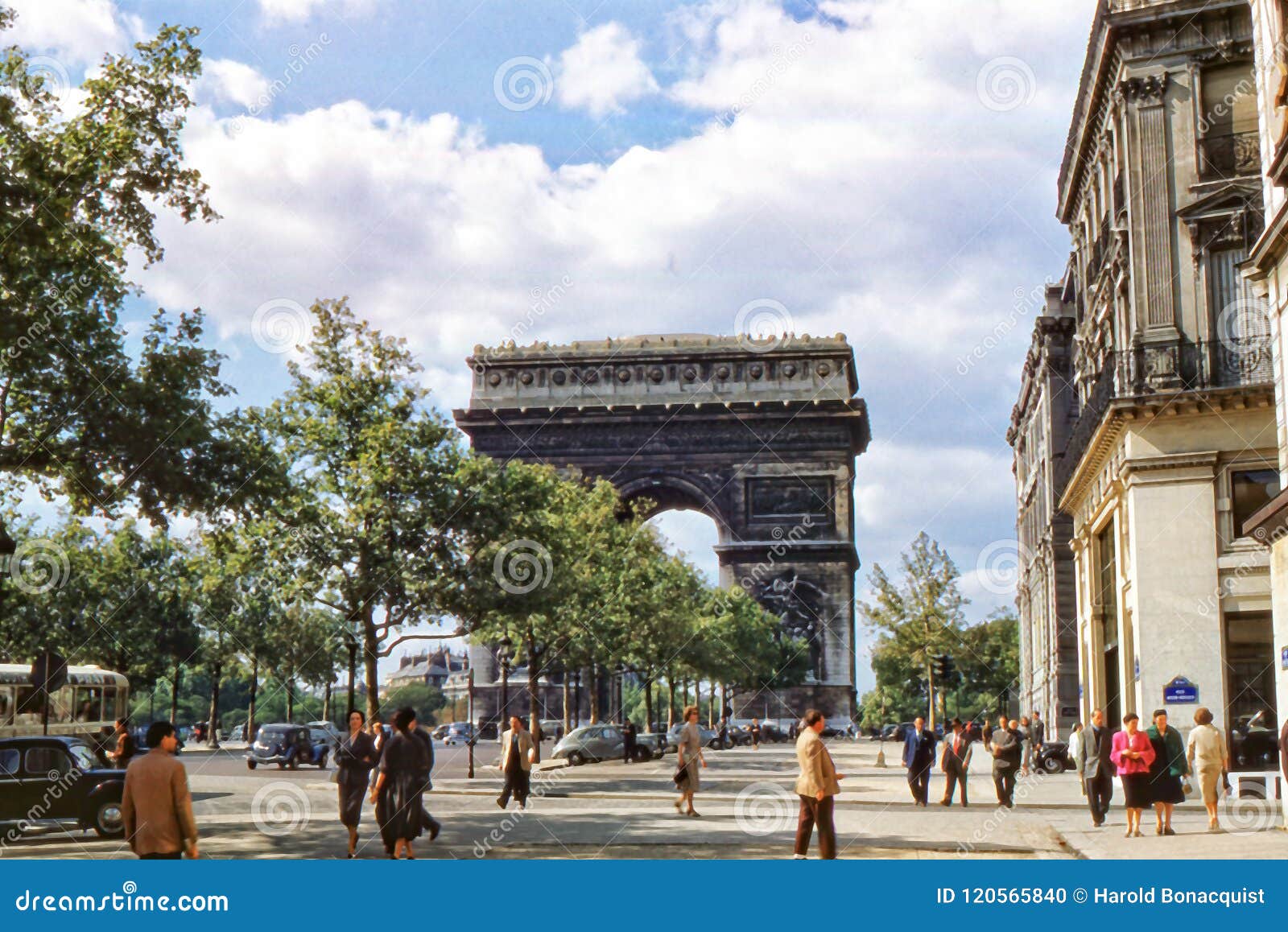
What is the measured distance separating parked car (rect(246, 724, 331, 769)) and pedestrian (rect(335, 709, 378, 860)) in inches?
1117

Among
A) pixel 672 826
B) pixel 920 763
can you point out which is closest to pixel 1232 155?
pixel 920 763

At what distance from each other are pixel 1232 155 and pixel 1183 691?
10728mm

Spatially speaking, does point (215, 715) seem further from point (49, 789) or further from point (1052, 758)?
point (49, 789)

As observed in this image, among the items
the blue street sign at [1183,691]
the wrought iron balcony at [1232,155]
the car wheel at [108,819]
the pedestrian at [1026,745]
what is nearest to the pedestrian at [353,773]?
the car wheel at [108,819]

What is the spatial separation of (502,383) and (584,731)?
4901cm

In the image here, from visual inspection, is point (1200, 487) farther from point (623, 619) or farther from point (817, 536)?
point (817, 536)

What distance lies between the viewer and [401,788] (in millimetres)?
17109

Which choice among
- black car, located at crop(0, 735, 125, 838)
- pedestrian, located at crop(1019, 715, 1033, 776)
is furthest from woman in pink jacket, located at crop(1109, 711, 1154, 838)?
pedestrian, located at crop(1019, 715, 1033, 776)

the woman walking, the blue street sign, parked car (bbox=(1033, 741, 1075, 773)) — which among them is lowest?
parked car (bbox=(1033, 741, 1075, 773))

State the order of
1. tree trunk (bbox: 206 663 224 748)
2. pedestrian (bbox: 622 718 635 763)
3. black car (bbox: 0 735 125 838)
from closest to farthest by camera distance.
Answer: black car (bbox: 0 735 125 838)
pedestrian (bbox: 622 718 635 763)
tree trunk (bbox: 206 663 224 748)

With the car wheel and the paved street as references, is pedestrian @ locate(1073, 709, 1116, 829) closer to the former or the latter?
the paved street

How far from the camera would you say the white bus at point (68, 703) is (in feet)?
140

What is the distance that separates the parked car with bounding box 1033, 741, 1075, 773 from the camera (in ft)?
150

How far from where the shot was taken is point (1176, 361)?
31703mm
